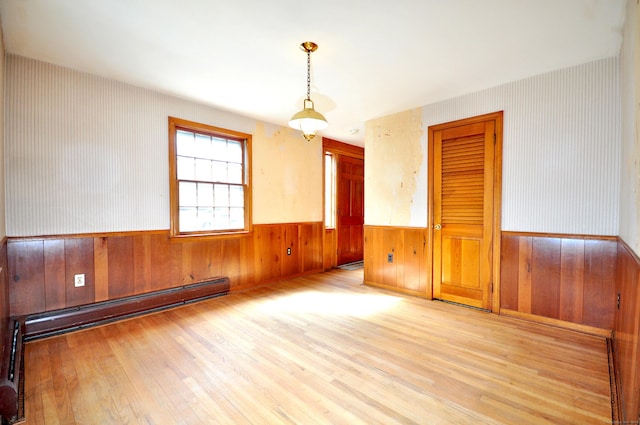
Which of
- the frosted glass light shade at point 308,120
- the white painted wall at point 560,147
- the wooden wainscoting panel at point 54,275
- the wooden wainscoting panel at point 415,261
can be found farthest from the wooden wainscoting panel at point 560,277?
the wooden wainscoting panel at point 54,275

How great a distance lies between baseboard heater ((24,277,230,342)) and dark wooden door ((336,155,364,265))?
276cm

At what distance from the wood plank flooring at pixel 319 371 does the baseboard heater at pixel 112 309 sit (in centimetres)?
12

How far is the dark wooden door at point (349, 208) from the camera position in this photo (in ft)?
19.0

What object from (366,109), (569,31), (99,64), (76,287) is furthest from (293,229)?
(569,31)

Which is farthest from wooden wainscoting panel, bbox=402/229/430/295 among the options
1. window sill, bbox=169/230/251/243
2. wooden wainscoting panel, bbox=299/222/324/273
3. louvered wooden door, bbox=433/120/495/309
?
window sill, bbox=169/230/251/243

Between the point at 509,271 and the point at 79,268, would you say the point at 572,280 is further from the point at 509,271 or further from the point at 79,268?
the point at 79,268

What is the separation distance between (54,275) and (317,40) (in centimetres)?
326

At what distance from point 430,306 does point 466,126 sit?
2.20m

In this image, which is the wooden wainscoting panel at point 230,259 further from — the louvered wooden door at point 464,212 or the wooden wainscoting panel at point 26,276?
the louvered wooden door at point 464,212

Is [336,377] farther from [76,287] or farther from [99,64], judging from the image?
[99,64]

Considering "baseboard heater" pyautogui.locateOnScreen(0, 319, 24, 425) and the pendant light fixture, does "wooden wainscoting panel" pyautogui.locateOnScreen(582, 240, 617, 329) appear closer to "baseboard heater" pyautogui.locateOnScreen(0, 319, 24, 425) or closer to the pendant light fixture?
the pendant light fixture

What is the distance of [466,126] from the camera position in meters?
3.35

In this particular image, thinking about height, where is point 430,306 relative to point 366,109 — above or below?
below

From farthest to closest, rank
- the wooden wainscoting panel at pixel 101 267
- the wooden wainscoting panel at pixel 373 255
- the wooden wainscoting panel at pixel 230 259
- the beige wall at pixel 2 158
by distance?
1. the wooden wainscoting panel at pixel 373 255
2. the wooden wainscoting panel at pixel 230 259
3. the wooden wainscoting panel at pixel 101 267
4. the beige wall at pixel 2 158
